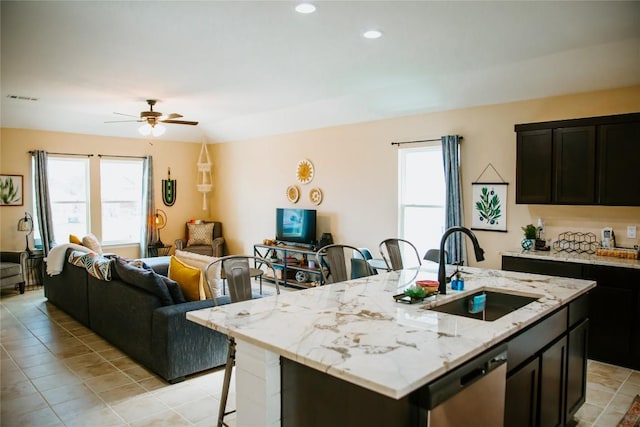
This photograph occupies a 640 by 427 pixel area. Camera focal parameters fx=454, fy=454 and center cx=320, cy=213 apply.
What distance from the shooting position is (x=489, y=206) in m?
5.32

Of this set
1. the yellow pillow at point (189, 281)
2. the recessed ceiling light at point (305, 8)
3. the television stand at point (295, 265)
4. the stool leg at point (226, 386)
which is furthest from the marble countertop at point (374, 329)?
the television stand at point (295, 265)

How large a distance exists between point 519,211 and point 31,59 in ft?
17.2

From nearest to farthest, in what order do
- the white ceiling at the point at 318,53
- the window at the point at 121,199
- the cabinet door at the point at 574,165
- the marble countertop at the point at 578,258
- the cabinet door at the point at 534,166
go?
the white ceiling at the point at 318,53 < the marble countertop at the point at 578,258 < the cabinet door at the point at 574,165 < the cabinet door at the point at 534,166 < the window at the point at 121,199

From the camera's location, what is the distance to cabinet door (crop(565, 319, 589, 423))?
2783 mm

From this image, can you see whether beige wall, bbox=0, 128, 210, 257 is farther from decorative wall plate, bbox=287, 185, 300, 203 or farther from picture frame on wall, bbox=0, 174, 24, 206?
decorative wall plate, bbox=287, 185, 300, 203

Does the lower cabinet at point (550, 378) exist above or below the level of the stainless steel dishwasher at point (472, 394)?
below

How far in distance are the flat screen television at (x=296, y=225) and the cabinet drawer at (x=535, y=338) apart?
15.8 ft

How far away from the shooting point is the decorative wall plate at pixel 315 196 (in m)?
7.32

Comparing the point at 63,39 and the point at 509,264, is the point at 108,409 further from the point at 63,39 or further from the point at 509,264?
the point at 509,264

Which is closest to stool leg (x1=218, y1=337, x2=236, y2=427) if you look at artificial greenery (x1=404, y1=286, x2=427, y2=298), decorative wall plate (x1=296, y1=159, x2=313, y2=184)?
artificial greenery (x1=404, y1=286, x2=427, y2=298)

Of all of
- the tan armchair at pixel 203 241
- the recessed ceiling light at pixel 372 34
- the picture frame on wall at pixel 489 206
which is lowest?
the tan armchair at pixel 203 241

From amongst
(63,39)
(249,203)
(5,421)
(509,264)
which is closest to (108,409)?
(5,421)

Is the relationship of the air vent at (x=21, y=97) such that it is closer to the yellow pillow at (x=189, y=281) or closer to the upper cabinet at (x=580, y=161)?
the yellow pillow at (x=189, y=281)

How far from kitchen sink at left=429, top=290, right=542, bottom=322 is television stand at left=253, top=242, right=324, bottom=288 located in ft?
Answer: 13.3
